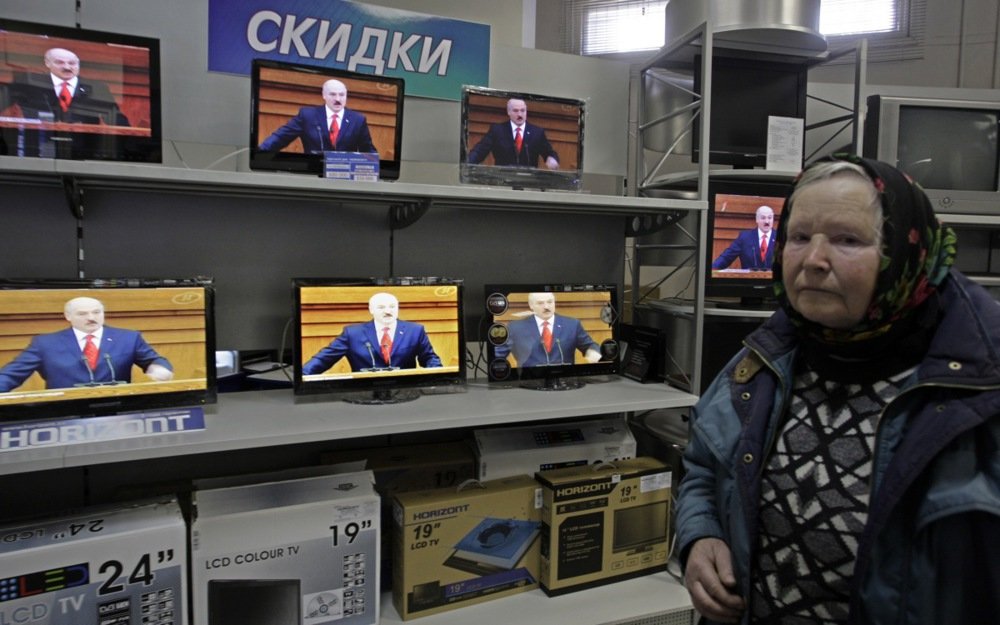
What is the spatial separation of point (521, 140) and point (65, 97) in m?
1.18

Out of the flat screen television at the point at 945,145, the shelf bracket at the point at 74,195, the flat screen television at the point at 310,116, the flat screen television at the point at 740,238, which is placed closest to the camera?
the shelf bracket at the point at 74,195

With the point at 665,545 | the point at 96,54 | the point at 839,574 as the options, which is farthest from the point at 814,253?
the point at 96,54

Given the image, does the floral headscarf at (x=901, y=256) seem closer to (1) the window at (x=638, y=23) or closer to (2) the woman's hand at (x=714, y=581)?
(2) the woman's hand at (x=714, y=581)

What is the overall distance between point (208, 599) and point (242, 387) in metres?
0.77

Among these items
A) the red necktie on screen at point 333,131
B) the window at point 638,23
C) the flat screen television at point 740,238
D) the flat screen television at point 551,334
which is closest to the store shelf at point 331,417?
the flat screen television at point 551,334

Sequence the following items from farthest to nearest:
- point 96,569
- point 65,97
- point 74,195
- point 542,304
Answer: point 542,304 → point 74,195 → point 65,97 → point 96,569

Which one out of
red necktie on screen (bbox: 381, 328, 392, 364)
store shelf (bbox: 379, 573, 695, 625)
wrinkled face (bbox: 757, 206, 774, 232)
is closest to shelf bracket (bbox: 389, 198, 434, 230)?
red necktie on screen (bbox: 381, 328, 392, 364)

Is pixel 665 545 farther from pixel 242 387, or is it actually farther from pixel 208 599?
pixel 242 387

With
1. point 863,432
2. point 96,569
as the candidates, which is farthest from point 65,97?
point 863,432

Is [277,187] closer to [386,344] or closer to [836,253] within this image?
[386,344]

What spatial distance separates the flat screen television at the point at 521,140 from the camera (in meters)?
1.91

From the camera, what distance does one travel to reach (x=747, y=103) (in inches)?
97.7

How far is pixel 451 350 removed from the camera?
1.95 m

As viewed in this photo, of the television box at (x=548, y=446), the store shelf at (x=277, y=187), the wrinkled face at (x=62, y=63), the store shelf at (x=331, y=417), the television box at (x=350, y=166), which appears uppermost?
the wrinkled face at (x=62, y=63)
